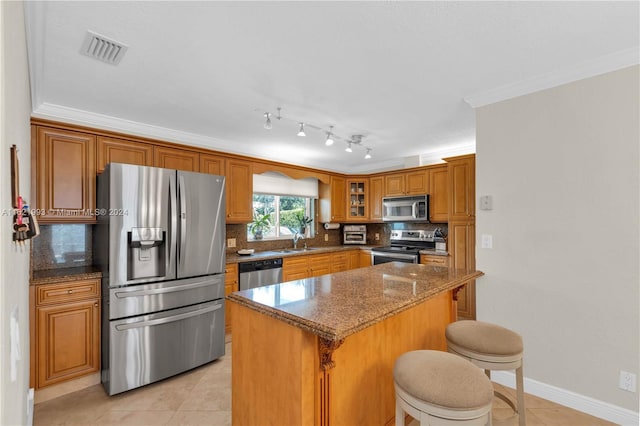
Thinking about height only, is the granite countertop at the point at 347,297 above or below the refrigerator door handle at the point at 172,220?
below

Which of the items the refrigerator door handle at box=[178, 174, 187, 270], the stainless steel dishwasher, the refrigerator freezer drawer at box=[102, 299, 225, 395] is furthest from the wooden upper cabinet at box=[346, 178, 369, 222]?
the refrigerator door handle at box=[178, 174, 187, 270]

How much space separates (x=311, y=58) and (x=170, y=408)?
Result: 109 inches

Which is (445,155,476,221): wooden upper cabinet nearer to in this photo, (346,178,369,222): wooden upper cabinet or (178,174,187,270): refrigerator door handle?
(346,178,369,222): wooden upper cabinet

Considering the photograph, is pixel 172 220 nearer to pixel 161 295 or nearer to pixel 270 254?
pixel 161 295

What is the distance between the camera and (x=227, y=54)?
6.13ft

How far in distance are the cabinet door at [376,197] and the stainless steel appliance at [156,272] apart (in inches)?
121

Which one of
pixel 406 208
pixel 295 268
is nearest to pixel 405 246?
pixel 406 208

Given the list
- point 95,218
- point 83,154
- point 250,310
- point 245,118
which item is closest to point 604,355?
point 250,310

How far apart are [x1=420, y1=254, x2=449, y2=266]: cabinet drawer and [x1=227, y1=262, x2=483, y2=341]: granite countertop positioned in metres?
1.84

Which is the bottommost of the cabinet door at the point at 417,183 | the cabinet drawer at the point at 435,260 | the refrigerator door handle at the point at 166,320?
the refrigerator door handle at the point at 166,320

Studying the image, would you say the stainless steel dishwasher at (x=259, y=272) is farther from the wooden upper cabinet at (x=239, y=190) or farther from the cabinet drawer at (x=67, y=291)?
the cabinet drawer at (x=67, y=291)

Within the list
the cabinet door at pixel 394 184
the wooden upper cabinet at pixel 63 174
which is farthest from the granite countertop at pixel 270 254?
the wooden upper cabinet at pixel 63 174

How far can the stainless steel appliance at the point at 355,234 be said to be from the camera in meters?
5.65

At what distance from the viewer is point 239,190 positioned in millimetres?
3885
